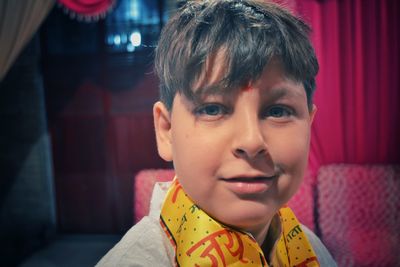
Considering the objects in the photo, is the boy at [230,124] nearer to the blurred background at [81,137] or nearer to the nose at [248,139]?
the nose at [248,139]

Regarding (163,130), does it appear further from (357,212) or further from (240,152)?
(357,212)

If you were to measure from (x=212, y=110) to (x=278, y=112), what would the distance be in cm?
10

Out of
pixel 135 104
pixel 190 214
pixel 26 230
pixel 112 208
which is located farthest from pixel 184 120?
pixel 26 230

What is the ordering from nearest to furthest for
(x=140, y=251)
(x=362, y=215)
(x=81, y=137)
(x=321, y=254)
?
(x=140, y=251), (x=321, y=254), (x=362, y=215), (x=81, y=137)

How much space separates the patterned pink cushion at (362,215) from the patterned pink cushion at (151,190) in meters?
0.08

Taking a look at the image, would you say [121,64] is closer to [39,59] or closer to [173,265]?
[39,59]

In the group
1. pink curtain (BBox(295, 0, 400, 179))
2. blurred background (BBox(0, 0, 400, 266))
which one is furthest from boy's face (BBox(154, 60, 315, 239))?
blurred background (BBox(0, 0, 400, 266))

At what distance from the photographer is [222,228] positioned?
0.62 meters

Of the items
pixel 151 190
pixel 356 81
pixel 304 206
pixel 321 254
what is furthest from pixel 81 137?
pixel 321 254

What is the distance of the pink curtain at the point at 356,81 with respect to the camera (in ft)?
6.56

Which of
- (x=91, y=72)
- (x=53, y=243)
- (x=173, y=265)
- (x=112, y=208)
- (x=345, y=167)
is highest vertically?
(x=91, y=72)

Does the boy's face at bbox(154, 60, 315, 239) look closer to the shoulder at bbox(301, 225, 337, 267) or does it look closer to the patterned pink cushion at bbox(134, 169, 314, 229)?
the shoulder at bbox(301, 225, 337, 267)

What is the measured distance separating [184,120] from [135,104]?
7.62 feet

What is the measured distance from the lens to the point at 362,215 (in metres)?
1.97
